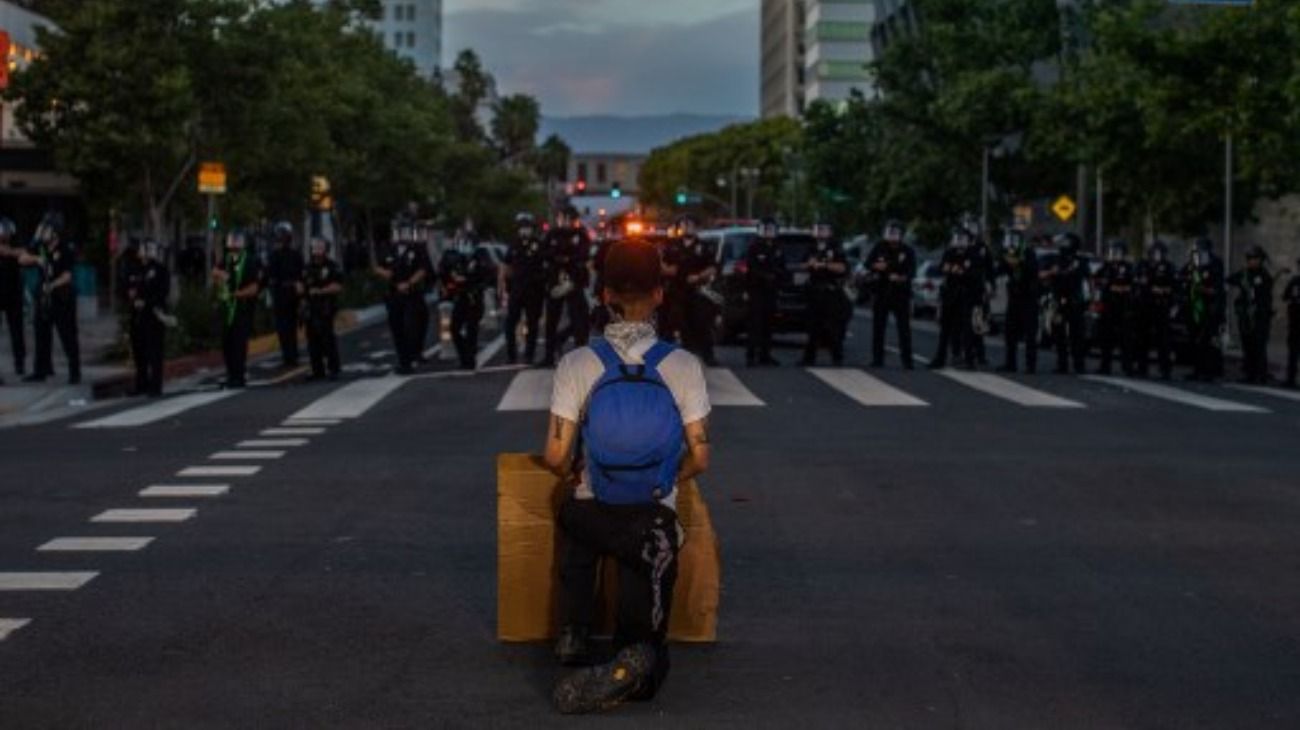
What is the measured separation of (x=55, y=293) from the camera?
25.3 metres

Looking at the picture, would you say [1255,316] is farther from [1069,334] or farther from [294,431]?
[294,431]

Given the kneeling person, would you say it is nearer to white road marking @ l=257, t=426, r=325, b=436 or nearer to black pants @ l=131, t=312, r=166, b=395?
white road marking @ l=257, t=426, r=325, b=436

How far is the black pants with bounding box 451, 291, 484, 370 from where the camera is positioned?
2855 centimetres

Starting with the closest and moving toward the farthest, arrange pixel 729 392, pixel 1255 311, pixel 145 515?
pixel 145 515 → pixel 729 392 → pixel 1255 311

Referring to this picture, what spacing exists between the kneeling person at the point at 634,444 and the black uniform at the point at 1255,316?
867 inches

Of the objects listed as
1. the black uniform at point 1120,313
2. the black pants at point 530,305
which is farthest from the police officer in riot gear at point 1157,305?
the black pants at point 530,305

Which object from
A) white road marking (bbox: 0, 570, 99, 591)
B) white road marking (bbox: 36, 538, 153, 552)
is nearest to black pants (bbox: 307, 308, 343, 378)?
white road marking (bbox: 36, 538, 153, 552)

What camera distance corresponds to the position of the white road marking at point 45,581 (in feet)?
33.9

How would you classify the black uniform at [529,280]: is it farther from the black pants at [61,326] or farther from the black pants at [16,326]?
the black pants at [16,326]

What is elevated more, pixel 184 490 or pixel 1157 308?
pixel 1157 308

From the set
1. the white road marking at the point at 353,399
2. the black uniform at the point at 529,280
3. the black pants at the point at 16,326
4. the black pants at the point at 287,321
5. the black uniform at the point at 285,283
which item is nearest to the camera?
the white road marking at the point at 353,399

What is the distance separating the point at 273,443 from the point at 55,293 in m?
8.83

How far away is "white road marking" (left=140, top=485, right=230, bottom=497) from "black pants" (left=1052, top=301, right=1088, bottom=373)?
1706 cm

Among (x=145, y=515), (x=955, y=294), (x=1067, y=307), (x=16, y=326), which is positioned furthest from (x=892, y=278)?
(x=145, y=515)
